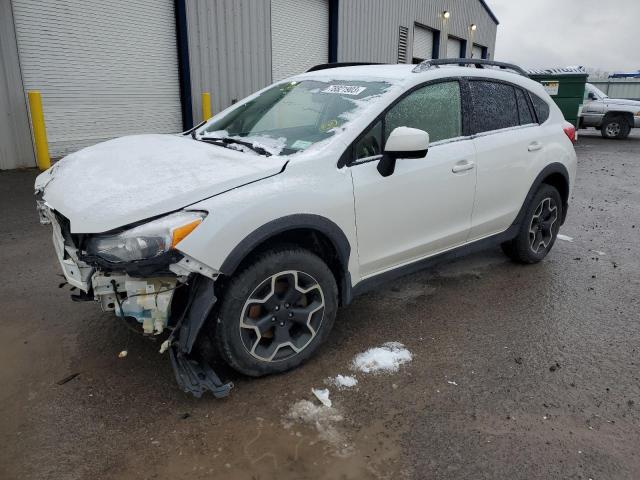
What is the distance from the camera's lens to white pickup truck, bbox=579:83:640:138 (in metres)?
17.6

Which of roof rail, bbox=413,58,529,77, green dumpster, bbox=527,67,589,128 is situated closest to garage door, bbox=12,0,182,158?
roof rail, bbox=413,58,529,77

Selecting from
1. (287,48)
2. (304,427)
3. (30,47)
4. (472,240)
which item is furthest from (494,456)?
(287,48)

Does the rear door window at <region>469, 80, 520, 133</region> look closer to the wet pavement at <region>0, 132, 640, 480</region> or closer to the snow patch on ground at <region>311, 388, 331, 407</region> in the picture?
the wet pavement at <region>0, 132, 640, 480</region>

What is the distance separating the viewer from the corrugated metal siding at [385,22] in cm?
1541

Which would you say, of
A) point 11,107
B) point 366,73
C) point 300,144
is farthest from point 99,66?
point 300,144

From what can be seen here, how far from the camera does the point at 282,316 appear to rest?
9.40 feet

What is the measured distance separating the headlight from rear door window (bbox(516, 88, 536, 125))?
312 cm

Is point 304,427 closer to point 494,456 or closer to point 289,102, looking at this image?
point 494,456

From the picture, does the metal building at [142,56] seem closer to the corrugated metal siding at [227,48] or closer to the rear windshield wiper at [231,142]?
the corrugated metal siding at [227,48]

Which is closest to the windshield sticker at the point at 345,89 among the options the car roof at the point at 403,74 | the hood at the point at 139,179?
the car roof at the point at 403,74

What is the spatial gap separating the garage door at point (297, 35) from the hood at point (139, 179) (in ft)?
35.3

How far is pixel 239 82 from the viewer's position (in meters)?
12.3

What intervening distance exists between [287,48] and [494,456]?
42.3 feet

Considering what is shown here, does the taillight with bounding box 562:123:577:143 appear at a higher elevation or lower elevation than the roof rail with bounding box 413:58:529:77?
lower
